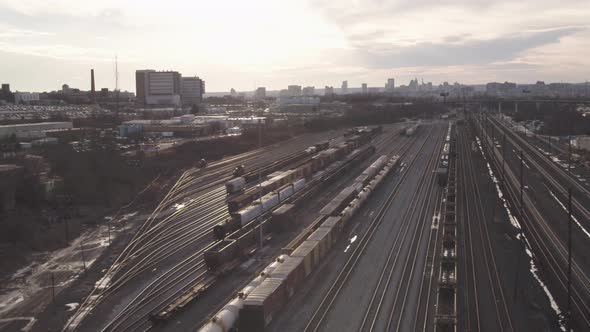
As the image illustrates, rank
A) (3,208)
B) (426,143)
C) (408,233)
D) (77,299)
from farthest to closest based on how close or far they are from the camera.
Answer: (426,143), (3,208), (408,233), (77,299)

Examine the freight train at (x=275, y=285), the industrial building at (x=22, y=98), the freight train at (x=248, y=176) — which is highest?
the industrial building at (x=22, y=98)

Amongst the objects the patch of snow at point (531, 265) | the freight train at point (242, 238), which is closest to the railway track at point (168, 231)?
the freight train at point (242, 238)

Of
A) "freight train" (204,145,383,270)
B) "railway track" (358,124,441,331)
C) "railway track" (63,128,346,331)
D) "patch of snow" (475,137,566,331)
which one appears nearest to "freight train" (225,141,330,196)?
"railway track" (63,128,346,331)

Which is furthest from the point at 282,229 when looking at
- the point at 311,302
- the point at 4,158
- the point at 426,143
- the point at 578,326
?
the point at 426,143

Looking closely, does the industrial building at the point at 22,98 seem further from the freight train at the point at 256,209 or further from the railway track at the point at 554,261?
the railway track at the point at 554,261

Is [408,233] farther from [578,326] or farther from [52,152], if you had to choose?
[52,152]

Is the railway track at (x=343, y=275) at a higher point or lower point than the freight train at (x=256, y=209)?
lower

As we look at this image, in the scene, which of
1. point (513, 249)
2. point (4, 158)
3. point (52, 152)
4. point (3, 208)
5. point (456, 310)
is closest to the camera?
point (456, 310)
